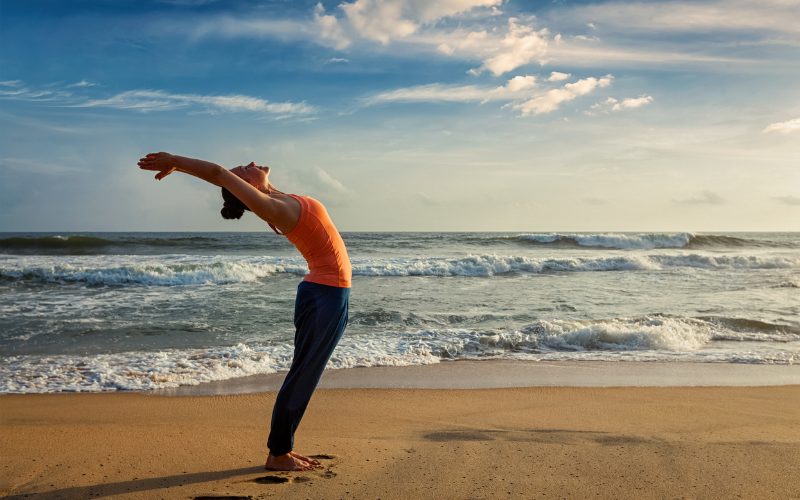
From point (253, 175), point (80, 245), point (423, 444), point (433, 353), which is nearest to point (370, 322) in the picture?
point (433, 353)

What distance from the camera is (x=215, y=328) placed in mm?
7867

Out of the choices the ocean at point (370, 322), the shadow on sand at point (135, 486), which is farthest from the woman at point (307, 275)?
the ocean at point (370, 322)

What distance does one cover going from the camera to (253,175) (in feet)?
7.49

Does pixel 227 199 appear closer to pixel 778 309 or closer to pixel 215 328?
pixel 215 328

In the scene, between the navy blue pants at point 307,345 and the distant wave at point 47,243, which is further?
the distant wave at point 47,243

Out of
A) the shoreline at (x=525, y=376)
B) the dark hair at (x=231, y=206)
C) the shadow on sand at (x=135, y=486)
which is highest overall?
the dark hair at (x=231, y=206)

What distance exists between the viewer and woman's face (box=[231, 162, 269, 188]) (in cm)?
228

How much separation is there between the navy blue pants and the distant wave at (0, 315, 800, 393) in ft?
10.6

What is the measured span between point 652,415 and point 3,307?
12.1 meters

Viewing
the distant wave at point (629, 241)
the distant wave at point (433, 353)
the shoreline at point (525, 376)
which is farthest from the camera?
the distant wave at point (629, 241)

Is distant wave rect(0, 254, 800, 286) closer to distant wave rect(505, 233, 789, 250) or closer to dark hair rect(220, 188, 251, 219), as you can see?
distant wave rect(505, 233, 789, 250)

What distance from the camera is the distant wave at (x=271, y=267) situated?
49.2ft

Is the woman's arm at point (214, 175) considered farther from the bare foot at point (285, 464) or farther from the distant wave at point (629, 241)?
the distant wave at point (629, 241)

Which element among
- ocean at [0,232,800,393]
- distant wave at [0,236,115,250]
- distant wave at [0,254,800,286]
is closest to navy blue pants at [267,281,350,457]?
ocean at [0,232,800,393]
